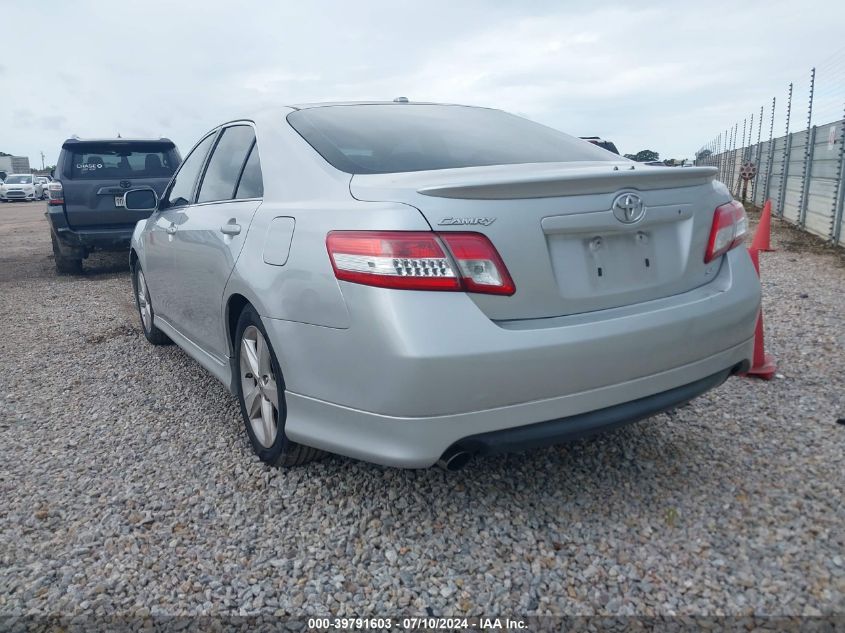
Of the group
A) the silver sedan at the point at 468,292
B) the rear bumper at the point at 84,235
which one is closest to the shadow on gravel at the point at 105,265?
the rear bumper at the point at 84,235

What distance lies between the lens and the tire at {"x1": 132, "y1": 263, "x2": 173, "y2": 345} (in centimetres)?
534

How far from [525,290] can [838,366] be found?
121 inches

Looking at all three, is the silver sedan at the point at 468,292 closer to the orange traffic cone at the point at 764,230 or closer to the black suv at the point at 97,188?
the orange traffic cone at the point at 764,230

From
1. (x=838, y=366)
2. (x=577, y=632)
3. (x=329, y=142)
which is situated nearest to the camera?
(x=577, y=632)

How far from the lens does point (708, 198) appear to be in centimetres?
274

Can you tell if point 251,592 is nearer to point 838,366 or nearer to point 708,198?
point 708,198

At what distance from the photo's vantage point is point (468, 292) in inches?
87.9

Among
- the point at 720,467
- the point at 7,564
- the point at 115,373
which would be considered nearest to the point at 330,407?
the point at 7,564

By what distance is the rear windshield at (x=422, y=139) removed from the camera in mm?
2812

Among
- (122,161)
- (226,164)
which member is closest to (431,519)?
(226,164)

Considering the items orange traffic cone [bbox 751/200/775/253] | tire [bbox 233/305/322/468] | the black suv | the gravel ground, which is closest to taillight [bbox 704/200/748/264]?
the gravel ground

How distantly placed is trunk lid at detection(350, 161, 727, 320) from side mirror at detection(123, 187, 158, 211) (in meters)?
2.74

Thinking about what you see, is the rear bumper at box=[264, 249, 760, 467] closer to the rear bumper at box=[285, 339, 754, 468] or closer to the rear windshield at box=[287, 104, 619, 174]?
the rear bumper at box=[285, 339, 754, 468]

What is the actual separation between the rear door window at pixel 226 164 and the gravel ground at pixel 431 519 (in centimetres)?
120
